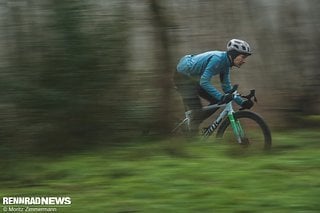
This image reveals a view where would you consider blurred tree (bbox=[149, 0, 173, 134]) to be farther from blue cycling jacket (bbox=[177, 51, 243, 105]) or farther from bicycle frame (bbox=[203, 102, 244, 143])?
bicycle frame (bbox=[203, 102, 244, 143])

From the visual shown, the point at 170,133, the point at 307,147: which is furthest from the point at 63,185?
the point at 307,147

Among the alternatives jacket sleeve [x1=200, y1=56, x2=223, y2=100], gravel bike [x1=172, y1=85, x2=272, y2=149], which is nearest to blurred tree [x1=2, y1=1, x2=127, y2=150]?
gravel bike [x1=172, y1=85, x2=272, y2=149]

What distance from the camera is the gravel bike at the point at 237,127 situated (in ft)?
24.5

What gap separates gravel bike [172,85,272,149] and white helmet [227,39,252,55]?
0.52 meters

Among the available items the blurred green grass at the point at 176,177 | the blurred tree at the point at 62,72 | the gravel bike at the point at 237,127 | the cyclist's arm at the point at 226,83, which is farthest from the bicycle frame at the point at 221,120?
the blurred tree at the point at 62,72

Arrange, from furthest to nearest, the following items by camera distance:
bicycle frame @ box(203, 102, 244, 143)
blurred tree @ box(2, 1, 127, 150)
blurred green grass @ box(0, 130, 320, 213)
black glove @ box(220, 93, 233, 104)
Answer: black glove @ box(220, 93, 233, 104) → bicycle frame @ box(203, 102, 244, 143) → blurred tree @ box(2, 1, 127, 150) → blurred green grass @ box(0, 130, 320, 213)

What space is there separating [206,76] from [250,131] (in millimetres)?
932

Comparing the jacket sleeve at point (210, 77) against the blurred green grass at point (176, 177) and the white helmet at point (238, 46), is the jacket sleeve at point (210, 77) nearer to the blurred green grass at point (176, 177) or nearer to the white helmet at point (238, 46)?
the white helmet at point (238, 46)

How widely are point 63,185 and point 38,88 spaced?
1.49 meters

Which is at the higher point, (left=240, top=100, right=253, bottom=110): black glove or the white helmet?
the white helmet

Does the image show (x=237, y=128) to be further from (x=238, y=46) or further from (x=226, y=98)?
(x=238, y=46)

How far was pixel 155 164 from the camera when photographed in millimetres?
5984

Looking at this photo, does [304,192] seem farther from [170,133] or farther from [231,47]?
[231,47]

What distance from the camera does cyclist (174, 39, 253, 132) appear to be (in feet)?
24.7
